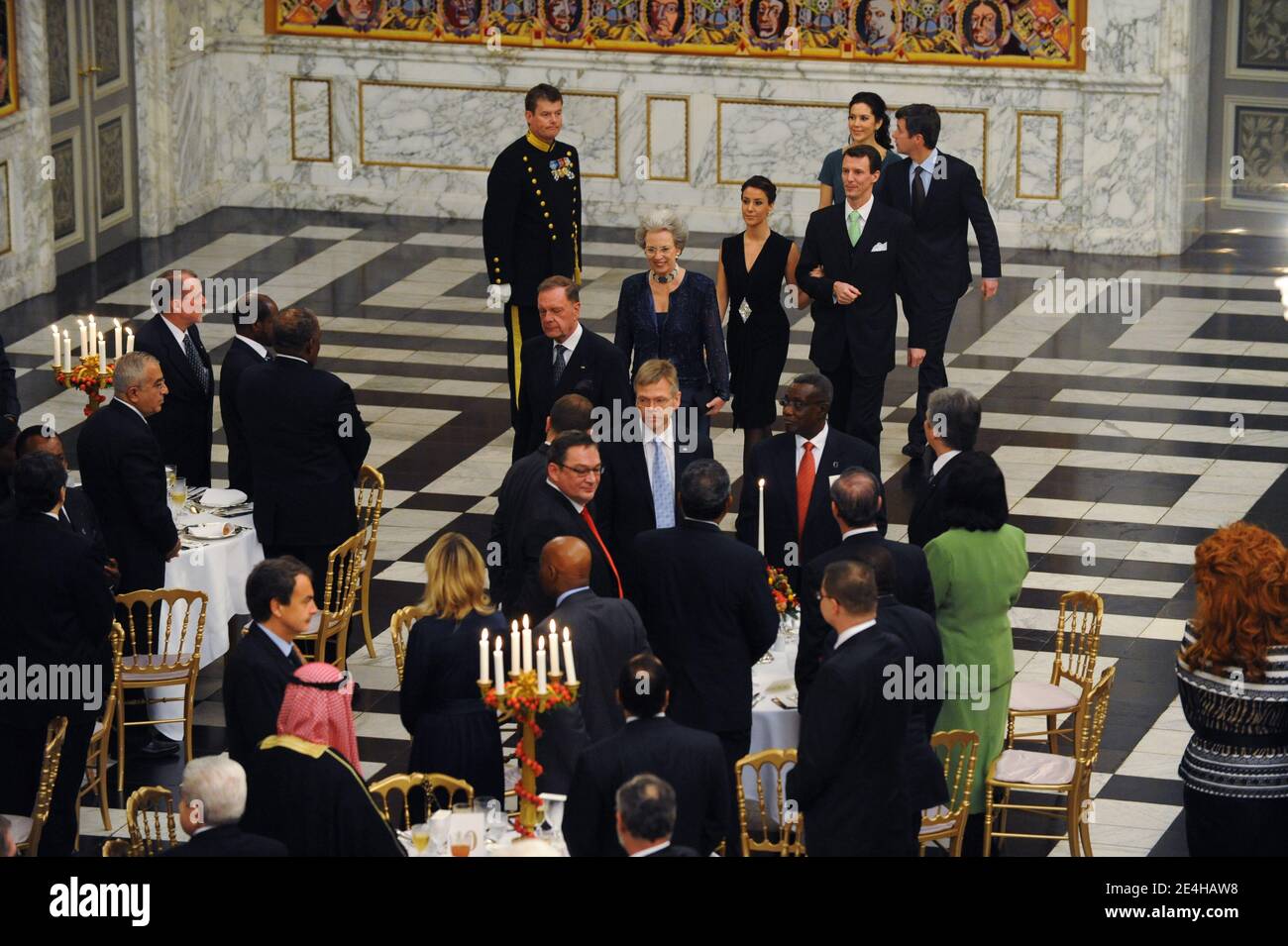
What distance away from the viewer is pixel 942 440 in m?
8.58

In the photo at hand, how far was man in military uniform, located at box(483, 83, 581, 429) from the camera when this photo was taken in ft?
41.2

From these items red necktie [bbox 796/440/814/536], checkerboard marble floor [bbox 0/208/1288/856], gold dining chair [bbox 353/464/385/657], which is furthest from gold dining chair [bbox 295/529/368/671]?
red necktie [bbox 796/440/814/536]

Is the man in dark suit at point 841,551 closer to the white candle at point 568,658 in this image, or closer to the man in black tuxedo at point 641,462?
the white candle at point 568,658

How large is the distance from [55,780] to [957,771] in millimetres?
3017

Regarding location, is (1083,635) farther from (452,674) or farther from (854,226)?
(854,226)

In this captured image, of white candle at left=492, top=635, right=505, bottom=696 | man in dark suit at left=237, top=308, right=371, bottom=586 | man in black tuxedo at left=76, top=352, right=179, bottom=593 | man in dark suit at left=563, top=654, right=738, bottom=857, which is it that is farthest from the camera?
man in dark suit at left=237, top=308, right=371, bottom=586

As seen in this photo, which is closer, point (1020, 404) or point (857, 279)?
point (857, 279)

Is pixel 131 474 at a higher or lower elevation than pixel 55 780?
higher

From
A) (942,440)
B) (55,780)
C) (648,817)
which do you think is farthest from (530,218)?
(648,817)

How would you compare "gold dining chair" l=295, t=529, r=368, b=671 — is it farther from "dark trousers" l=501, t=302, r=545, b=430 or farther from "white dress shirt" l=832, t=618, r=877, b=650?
"white dress shirt" l=832, t=618, r=877, b=650

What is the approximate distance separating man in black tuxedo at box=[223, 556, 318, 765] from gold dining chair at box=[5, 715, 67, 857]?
0.74m

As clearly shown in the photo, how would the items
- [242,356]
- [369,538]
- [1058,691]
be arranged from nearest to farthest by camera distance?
1. [1058,691]
2. [242,356]
3. [369,538]

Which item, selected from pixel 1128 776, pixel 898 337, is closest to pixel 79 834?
pixel 1128 776
